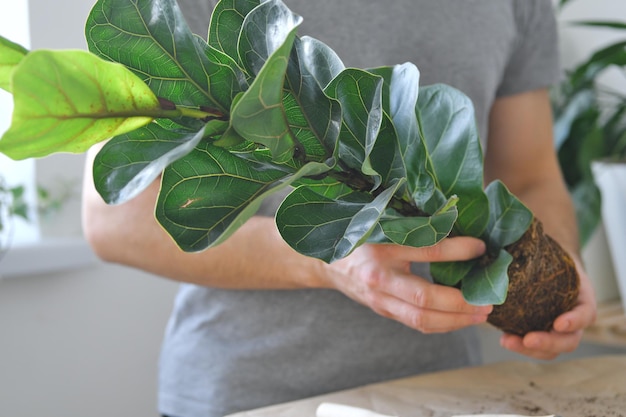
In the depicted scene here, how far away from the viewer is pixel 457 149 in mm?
622

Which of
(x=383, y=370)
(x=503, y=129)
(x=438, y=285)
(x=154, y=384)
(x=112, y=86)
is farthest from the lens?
(x=154, y=384)

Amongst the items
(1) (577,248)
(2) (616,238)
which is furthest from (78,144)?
(2) (616,238)

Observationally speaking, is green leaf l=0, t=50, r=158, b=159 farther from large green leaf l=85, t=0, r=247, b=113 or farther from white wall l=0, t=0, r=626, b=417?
white wall l=0, t=0, r=626, b=417

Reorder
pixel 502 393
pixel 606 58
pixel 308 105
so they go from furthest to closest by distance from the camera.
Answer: pixel 606 58, pixel 502 393, pixel 308 105

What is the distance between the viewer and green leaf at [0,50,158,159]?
323mm

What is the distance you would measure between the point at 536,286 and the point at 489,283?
87 mm

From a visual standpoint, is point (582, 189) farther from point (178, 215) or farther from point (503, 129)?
point (178, 215)

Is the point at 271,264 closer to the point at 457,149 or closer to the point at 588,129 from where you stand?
the point at 457,149

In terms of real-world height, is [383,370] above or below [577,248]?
below

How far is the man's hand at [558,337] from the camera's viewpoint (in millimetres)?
709

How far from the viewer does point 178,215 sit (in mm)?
413

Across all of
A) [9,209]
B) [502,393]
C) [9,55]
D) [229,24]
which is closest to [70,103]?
[9,55]

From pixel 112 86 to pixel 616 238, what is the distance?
1.16m

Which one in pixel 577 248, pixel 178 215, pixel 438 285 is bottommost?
pixel 577 248
